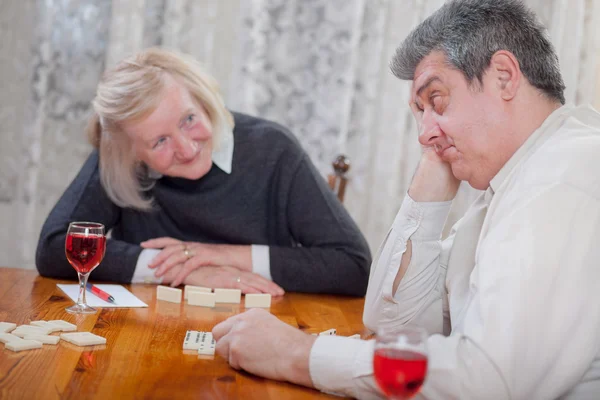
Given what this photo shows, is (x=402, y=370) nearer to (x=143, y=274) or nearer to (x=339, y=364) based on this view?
(x=339, y=364)

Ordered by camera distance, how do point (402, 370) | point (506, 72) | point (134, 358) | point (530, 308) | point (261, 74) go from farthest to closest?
point (261, 74) → point (506, 72) → point (134, 358) → point (530, 308) → point (402, 370)

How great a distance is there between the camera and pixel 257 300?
1.98 meters

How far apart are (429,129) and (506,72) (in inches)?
8.3

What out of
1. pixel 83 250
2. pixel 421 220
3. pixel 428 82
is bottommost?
pixel 83 250

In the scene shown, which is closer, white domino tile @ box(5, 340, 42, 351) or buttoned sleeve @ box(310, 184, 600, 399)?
buttoned sleeve @ box(310, 184, 600, 399)

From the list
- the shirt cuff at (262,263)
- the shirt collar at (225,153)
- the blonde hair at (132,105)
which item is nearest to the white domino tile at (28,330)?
the shirt cuff at (262,263)

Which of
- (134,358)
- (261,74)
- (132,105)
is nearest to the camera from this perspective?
(134,358)

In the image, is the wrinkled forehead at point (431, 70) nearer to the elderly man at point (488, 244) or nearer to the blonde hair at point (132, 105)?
the elderly man at point (488, 244)

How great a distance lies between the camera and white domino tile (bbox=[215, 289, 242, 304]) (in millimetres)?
1976

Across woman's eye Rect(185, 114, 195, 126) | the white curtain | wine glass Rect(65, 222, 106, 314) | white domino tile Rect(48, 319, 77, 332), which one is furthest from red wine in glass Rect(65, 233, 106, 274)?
the white curtain

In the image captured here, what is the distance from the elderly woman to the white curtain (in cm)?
77

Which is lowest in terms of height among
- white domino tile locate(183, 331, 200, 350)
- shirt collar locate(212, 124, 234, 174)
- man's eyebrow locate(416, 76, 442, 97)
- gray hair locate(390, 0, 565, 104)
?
white domino tile locate(183, 331, 200, 350)

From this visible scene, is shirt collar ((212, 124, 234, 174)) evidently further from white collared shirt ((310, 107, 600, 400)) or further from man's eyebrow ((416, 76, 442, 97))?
white collared shirt ((310, 107, 600, 400))

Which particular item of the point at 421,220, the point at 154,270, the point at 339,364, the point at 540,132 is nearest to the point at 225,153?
the point at 154,270
